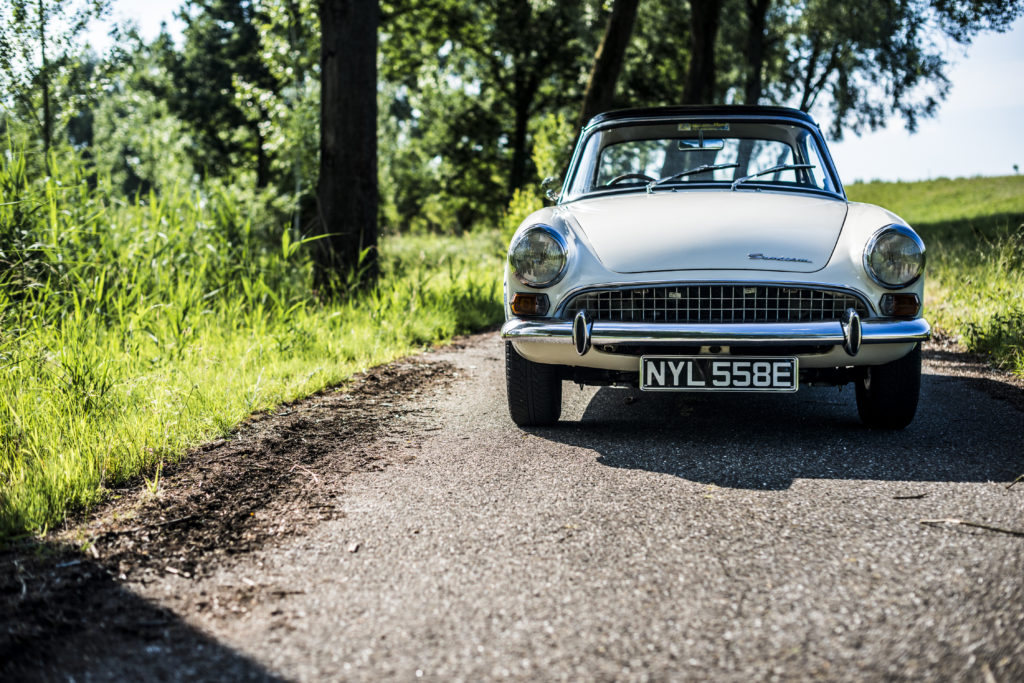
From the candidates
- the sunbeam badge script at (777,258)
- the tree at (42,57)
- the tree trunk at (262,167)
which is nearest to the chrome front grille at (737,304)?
the sunbeam badge script at (777,258)

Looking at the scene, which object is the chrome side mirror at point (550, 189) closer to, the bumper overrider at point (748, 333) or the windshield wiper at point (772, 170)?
the windshield wiper at point (772, 170)

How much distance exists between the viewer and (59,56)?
620 cm

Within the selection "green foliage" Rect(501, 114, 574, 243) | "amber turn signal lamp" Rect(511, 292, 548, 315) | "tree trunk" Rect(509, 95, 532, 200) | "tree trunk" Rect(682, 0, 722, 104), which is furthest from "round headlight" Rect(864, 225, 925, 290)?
"tree trunk" Rect(509, 95, 532, 200)

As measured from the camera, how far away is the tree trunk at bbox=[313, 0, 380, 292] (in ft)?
26.2

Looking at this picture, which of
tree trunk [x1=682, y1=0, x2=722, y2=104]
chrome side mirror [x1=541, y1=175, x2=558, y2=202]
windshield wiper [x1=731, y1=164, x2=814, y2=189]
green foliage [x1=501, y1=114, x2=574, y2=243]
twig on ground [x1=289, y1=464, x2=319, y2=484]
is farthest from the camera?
tree trunk [x1=682, y1=0, x2=722, y2=104]

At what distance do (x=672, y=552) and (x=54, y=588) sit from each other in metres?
1.63

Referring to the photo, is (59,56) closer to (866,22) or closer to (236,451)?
(236,451)

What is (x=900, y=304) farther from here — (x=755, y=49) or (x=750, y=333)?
(x=755, y=49)

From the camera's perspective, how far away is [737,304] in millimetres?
3451

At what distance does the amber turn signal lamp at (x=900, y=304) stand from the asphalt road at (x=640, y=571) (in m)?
0.57

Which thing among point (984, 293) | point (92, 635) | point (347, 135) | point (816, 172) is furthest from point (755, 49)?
point (92, 635)

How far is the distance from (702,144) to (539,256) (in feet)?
6.09

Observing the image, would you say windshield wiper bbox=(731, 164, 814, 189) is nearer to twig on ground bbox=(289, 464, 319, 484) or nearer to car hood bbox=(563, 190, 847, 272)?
car hood bbox=(563, 190, 847, 272)

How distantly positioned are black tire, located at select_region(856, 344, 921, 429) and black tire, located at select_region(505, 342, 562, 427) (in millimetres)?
1378
